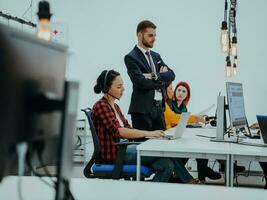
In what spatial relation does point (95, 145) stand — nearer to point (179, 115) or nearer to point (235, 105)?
point (235, 105)

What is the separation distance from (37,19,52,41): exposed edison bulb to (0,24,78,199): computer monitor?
0.02 metres

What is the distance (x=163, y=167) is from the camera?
10.2 feet

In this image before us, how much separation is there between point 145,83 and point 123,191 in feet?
6.99

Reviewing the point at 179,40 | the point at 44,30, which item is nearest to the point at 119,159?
the point at 44,30

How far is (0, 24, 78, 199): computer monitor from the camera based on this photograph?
0.95 meters

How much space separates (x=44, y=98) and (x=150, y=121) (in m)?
2.67

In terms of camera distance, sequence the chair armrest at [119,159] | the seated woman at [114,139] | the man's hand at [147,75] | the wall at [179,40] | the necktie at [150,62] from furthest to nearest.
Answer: the wall at [179,40] → the necktie at [150,62] → the man's hand at [147,75] → the seated woman at [114,139] → the chair armrest at [119,159]

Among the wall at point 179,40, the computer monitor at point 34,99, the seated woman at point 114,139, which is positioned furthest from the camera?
the wall at point 179,40

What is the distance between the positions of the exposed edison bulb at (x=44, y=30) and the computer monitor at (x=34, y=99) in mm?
16

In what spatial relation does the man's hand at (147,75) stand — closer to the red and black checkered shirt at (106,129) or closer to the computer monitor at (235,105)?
the red and black checkered shirt at (106,129)

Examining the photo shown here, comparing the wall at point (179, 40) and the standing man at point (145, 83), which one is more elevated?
the wall at point (179, 40)

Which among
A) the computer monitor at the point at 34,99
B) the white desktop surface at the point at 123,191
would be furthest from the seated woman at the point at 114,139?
the computer monitor at the point at 34,99

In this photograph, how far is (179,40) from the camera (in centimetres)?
677

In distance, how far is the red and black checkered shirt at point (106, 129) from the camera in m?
3.10
